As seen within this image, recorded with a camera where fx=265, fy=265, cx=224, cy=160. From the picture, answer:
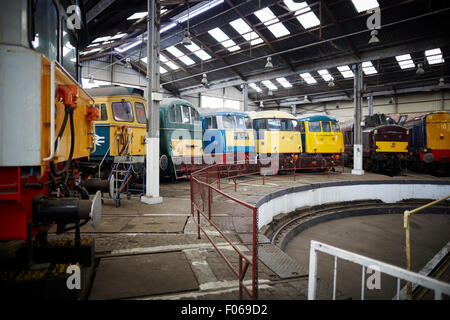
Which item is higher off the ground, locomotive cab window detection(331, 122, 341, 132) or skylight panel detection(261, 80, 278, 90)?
skylight panel detection(261, 80, 278, 90)

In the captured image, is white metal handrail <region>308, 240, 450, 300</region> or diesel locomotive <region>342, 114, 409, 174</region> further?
diesel locomotive <region>342, 114, 409, 174</region>

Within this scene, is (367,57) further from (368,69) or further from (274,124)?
(274,124)

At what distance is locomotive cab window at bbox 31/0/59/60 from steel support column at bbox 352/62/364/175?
14923mm

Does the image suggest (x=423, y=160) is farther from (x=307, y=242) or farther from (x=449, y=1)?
(x=307, y=242)

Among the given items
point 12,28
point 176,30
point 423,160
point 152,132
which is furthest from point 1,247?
point 423,160

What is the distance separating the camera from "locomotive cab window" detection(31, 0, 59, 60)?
246cm

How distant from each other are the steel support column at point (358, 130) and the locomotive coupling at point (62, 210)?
48.6 feet

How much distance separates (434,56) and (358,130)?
8035mm

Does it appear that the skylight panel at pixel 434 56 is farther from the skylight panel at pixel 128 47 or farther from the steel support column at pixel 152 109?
the skylight panel at pixel 128 47

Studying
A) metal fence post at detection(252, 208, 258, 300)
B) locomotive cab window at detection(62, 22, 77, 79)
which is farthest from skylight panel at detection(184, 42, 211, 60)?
metal fence post at detection(252, 208, 258, 300)

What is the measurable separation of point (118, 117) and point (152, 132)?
1.85 m

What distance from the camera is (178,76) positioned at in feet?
77.4

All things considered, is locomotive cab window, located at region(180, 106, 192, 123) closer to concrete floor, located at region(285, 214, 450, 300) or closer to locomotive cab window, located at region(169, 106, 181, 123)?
locomotive cab window, located at region(169, 106, 181, 123)
